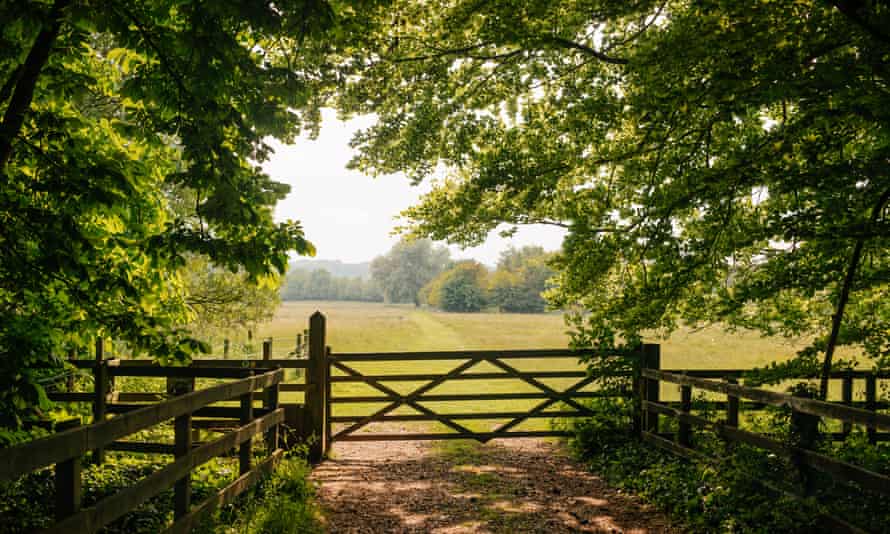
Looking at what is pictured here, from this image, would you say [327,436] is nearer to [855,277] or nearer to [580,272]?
[580,272]

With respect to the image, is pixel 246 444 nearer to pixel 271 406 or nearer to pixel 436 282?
pixel 271 406

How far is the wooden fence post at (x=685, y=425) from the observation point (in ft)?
25.5

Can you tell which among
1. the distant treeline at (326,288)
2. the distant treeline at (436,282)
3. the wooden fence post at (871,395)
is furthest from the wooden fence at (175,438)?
the distant treeline at (326,288)

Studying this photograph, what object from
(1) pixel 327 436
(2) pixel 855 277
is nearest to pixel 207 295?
(1) pixel 327 436

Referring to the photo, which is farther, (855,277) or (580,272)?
(580,272)

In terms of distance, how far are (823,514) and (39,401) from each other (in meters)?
6.40

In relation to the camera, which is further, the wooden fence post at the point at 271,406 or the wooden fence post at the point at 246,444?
the wooden fence post at the point at 271,406

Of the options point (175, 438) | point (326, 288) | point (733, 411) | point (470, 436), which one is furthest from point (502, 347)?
point (326, 288)

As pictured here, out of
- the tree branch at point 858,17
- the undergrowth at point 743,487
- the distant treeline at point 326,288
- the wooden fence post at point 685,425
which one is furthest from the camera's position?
the distant treeline at point 326,288

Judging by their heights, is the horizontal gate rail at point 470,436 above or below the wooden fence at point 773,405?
below

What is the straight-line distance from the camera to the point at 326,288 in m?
158

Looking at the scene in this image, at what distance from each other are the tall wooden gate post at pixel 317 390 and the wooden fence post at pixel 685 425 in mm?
5287

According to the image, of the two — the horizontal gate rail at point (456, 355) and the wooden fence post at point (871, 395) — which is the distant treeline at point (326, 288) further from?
the wooden fence post at point (871, 395)

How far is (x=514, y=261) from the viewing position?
333 ft
